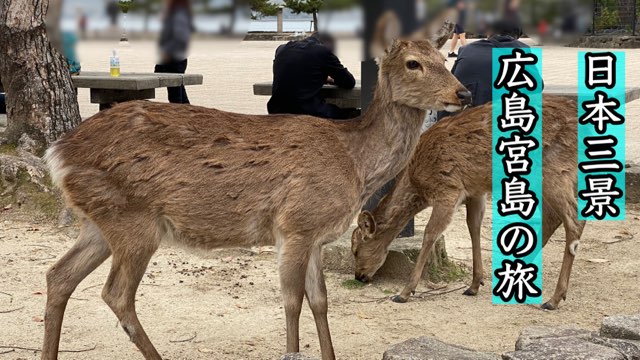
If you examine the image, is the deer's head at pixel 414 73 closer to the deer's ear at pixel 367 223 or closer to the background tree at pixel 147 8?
the deer's ear at pixel 367 223

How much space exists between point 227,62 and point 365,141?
20601 mm

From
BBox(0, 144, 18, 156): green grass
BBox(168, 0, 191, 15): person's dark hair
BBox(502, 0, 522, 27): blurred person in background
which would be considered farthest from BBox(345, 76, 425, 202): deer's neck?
BBox(0, 144, 18, 156): green grass

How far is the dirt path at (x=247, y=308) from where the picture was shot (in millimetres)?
5395

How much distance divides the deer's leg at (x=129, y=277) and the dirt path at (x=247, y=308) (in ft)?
1.47

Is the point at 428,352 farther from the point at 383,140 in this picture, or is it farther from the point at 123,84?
the point at 123,84

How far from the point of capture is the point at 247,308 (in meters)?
6.00

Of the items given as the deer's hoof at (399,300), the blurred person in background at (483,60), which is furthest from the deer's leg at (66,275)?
the blurred person in background at (483,60)

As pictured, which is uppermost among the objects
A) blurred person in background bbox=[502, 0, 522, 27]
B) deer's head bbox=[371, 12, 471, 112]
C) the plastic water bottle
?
blurred person in background bbox=[502, 0, 522, 27]

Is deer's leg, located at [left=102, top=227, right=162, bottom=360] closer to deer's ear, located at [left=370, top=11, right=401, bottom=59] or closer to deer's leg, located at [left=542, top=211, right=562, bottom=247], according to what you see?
deer's ear, located at [left=370, top=11, right=401, bottom=59]

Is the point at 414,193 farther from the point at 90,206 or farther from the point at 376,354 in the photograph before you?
the point at 90,206

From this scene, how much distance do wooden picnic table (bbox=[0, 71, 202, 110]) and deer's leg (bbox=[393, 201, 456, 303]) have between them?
4509mm

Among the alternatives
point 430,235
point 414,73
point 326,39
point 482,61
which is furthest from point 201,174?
point 482,61

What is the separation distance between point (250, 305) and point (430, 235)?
4.14 ft

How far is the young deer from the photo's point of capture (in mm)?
6348
